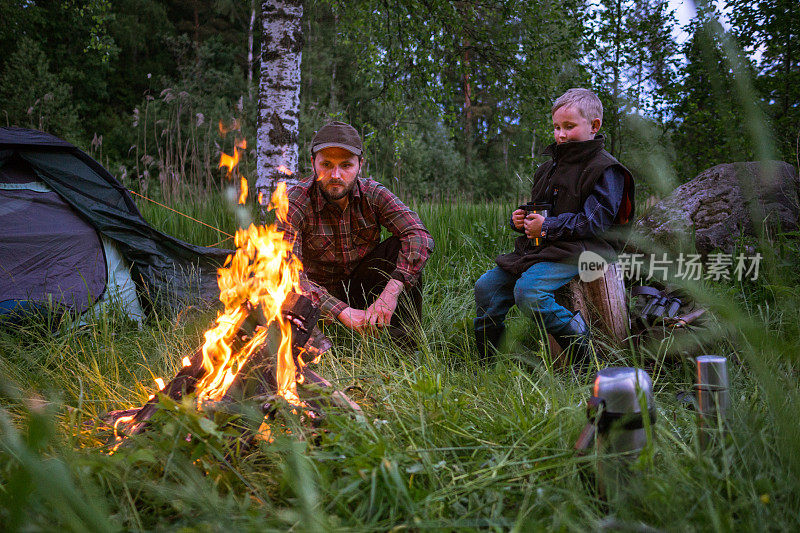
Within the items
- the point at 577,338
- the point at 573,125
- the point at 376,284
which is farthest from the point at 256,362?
the point at 573,125

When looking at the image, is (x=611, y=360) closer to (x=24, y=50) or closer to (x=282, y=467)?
(x=282, y=467)

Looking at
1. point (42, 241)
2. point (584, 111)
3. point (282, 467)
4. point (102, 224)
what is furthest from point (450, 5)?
point (282, 467)

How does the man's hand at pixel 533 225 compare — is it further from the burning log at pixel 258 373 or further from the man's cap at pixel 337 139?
the burning log at pixel 258 373

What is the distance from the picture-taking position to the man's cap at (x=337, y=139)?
2914 millimetres

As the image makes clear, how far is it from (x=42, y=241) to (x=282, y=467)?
3122mm

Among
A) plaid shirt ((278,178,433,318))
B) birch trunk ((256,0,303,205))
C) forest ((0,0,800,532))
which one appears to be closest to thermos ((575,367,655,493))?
forest ((0,0,800,532))

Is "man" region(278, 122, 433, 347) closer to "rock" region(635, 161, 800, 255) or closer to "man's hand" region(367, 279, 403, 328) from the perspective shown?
"man's hand" region(367, 279, 403, 328)

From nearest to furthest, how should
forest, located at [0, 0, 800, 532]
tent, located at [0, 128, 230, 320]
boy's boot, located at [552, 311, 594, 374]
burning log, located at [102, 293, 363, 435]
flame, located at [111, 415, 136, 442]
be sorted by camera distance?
1. forest, located at [0, 0, 800, 532]
2. flame, located at [111, 415, 136, 442]
3. burning log, located at [102, 293, 363, 435]
4. boy's boot, located at [552, 311, 594, 374]
5. tent, located at [0, 128, 230, 320]

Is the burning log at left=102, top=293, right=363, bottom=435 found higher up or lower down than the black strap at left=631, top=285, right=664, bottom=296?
lower down

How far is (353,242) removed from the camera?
338cm

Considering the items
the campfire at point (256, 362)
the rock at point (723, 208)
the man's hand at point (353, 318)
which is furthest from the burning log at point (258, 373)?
the rock at point (723, 208)

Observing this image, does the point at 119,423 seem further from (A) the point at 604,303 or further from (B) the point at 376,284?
(A) the point at 604,303

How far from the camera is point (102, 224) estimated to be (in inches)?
151

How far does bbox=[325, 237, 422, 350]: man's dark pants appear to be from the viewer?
323cm
